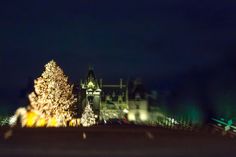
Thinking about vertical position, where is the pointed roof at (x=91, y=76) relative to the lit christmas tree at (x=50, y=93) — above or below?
above

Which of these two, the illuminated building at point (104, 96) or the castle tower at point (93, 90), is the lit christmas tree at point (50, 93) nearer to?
the illuminated building at point (104, 96)

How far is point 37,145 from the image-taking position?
955 inches

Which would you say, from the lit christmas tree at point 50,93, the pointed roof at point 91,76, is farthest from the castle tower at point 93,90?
the lit christmas tree at point 50,93

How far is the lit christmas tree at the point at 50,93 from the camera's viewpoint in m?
74.0

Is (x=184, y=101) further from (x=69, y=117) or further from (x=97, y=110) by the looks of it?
(x=97, y=110)

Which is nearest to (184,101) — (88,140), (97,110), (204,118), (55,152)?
(204,118)

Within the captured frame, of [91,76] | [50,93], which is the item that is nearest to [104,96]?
[91,76]

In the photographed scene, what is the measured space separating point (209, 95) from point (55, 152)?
190 ft

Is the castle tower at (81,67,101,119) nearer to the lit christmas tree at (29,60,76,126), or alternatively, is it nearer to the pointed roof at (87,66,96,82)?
the pointed roof at (87,66,96,82)

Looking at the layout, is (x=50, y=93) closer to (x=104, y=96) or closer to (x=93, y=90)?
(x=93, y=90)

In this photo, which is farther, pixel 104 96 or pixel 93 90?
pixel 104 96

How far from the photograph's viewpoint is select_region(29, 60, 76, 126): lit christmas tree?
74.0 meters

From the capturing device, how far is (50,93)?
7475cm

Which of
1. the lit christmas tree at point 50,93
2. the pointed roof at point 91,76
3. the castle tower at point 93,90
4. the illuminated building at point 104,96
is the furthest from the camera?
the pointed roof at point 91,76
